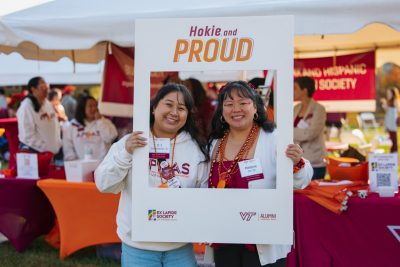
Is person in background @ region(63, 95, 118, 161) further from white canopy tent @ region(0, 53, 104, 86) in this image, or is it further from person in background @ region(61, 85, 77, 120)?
person in background @ region(61, 85, 77, 120)

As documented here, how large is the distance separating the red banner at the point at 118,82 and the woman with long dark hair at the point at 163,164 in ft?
7.55

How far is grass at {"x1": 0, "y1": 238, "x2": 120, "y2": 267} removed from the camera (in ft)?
12.1

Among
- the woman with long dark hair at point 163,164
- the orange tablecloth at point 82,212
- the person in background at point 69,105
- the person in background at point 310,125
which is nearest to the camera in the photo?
the woman with long dark hair at point 163,164

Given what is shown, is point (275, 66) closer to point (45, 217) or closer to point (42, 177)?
point (42, 177)

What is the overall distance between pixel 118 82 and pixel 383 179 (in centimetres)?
259

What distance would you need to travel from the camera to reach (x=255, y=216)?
1.74m

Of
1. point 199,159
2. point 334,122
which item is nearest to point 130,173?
point 199,159

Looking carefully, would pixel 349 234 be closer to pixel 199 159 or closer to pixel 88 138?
pixel 199 159

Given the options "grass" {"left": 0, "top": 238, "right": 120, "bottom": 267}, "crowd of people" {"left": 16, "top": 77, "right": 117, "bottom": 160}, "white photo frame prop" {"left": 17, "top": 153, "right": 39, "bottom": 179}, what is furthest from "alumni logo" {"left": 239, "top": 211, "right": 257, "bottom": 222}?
"crowd of people" {"left": 16, "top": 77, "right": 117, "bottom": 160}

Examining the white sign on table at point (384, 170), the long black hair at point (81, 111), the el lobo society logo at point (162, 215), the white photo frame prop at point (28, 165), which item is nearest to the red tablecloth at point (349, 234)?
the white sign on table at point (384, 170)

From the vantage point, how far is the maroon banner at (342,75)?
18.4ft

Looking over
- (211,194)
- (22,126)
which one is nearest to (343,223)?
(211,194)

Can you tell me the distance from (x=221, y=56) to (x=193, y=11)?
1484 mm

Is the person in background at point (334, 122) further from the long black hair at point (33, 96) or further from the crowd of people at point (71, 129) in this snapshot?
the long black hair at point (33, 96)
